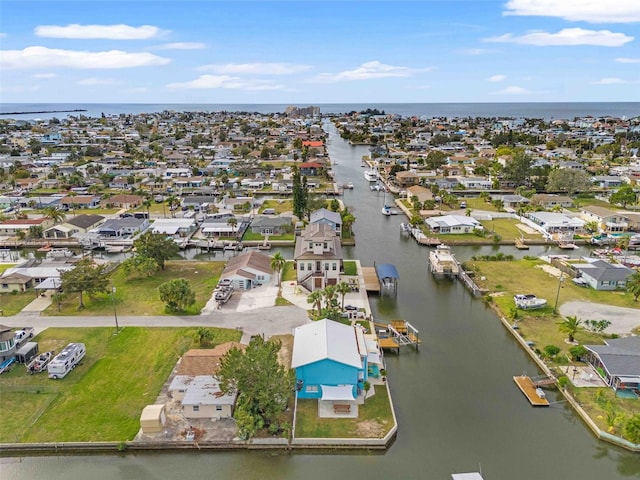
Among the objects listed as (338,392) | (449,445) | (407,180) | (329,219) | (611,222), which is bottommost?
(449,445)

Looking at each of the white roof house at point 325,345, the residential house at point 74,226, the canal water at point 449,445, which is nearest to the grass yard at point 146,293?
the white roof house at point 325,345

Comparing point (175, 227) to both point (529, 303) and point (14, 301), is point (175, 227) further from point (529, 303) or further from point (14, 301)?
point (529, 303)

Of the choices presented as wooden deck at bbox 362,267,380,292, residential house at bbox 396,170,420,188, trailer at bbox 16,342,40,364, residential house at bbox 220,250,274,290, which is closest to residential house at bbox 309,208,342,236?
wooden deck at bbox 362,267,380,292

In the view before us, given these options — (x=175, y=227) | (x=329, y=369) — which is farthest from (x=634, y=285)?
(x=175, y=227)

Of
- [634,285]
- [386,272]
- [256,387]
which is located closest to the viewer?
[256,387]

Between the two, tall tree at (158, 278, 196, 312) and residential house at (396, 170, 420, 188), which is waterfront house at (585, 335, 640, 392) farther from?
residential house at (396, 170, 420, 188)

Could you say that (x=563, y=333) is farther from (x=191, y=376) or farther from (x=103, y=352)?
(x=103, y=352)

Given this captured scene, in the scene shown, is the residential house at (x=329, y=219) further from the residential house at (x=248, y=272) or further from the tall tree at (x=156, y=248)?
the tall tree at (x=156, y=248)
